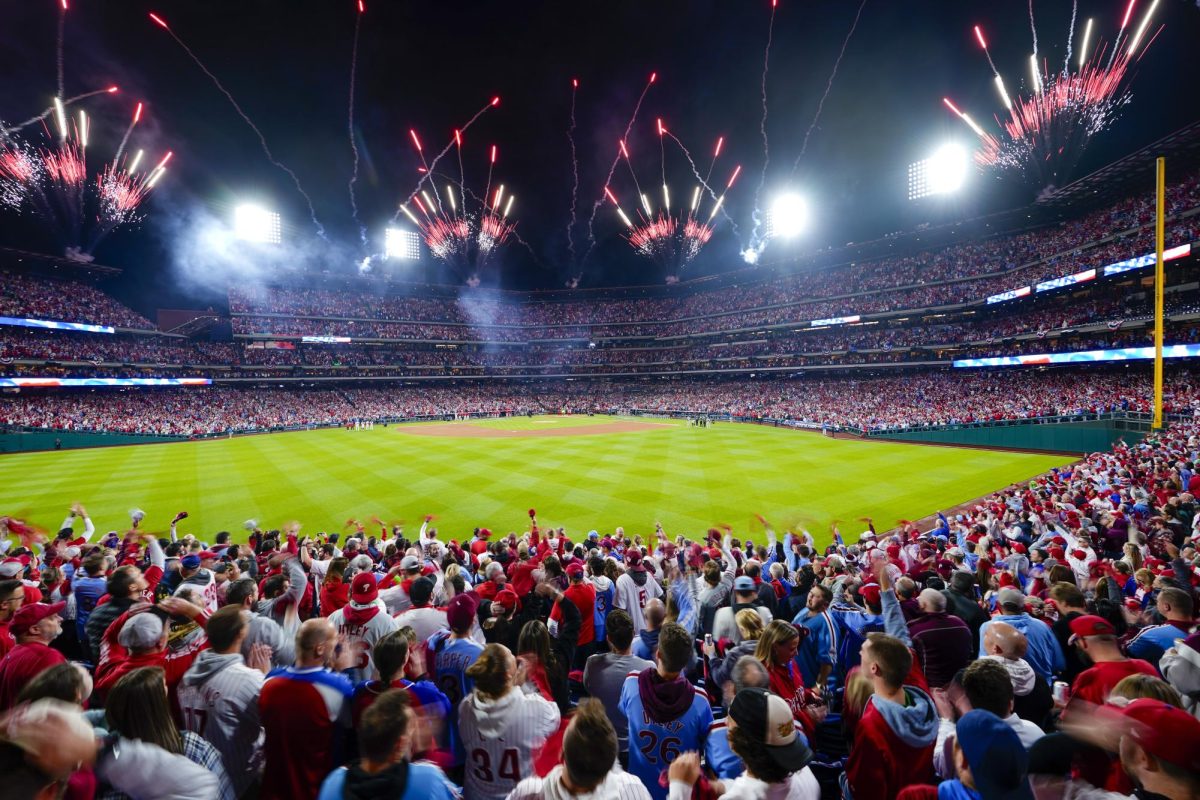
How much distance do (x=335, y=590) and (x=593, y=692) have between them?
4.16 meters

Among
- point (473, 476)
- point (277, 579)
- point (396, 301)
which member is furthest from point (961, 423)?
point (396, 301)

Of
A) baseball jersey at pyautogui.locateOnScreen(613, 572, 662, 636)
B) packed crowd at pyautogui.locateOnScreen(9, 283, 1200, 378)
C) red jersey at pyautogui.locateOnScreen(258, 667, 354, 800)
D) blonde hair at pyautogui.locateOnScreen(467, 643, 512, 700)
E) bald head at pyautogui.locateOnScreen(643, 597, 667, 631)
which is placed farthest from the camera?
packed crowd at pyautogui.locateOnScreen(9, 283, 1200, 378)

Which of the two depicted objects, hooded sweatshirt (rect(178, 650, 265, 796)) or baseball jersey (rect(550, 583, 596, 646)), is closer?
hooded sweatshirt (rect(178, 650, 265, 796))

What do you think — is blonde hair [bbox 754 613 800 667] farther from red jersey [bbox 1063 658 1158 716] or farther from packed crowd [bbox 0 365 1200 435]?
A: packed crowd [bbox 0 365 1200 435]

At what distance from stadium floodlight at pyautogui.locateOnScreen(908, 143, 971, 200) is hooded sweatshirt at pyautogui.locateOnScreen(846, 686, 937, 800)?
2623 inches

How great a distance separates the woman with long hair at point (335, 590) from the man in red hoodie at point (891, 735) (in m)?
5.88

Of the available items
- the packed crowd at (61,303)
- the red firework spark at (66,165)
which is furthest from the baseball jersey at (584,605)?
the packed crowd at (61,303)

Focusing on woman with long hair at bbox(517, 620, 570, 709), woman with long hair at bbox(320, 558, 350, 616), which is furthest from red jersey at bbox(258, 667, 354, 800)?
woman with long hair at bbox(320, 558, 350, 616)

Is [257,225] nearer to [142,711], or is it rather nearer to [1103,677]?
[142,711]

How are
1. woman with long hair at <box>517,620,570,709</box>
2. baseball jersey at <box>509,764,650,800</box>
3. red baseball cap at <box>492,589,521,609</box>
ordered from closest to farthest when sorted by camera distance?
baseball jersey at <box>509,764,650,800</box>
woman with long hair at <box>517,620,570,709</box>
red baseball cap at <box>492,589,521,609</box>

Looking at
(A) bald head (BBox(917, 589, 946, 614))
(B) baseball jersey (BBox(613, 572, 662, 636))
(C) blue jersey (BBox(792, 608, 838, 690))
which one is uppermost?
(A) bald head (BBox(917, 589, 946, 614))

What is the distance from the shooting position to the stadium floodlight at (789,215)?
6819 cm

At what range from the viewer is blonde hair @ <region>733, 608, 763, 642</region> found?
454 cm

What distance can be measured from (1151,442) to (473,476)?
31.4 m
